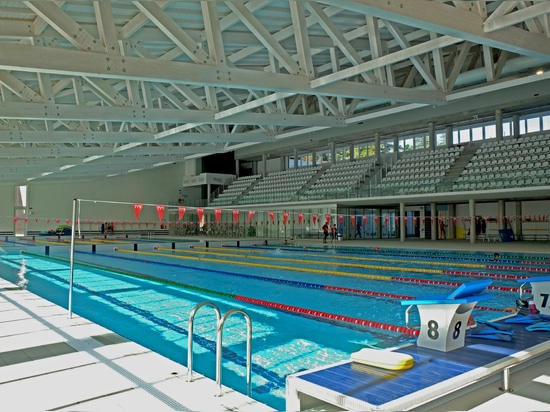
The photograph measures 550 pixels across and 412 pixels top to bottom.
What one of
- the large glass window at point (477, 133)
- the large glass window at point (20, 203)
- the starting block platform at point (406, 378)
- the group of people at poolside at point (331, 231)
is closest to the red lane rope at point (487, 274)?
the starting block platform at point (406, 378)

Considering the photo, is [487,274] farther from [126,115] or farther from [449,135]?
[449,135]

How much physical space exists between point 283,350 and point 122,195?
1322 inches

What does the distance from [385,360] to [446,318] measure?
31.2 inches

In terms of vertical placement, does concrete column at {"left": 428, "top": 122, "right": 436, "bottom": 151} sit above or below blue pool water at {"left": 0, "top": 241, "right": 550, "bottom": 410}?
above

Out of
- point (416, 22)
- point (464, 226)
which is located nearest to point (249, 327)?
point (416, 22)

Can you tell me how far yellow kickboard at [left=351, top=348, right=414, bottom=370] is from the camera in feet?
10.7

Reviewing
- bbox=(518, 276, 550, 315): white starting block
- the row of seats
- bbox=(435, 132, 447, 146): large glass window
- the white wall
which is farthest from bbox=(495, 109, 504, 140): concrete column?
the white wall

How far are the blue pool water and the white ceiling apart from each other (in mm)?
4215

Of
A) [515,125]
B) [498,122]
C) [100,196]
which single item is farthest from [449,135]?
[100,196]

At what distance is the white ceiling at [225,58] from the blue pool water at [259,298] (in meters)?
4.21

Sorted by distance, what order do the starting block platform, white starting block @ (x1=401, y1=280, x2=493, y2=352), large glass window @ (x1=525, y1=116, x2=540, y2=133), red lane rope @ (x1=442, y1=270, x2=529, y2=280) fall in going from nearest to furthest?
1. the starting block platform
2. white starting block @ (x1=401, y1=280, x2=493, y2=352)
3. red lane rope @ (x1=442, y1=270, x2=529, y2=280)
4. large glass window @ (x1=525, y1=116, x2=540, y2=133)

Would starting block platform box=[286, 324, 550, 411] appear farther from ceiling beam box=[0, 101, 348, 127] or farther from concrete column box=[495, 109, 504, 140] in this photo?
concrete column box=[495, 109, 504, 140]

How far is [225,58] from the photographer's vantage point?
363 inches

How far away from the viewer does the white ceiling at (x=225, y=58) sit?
7648 millimetres
